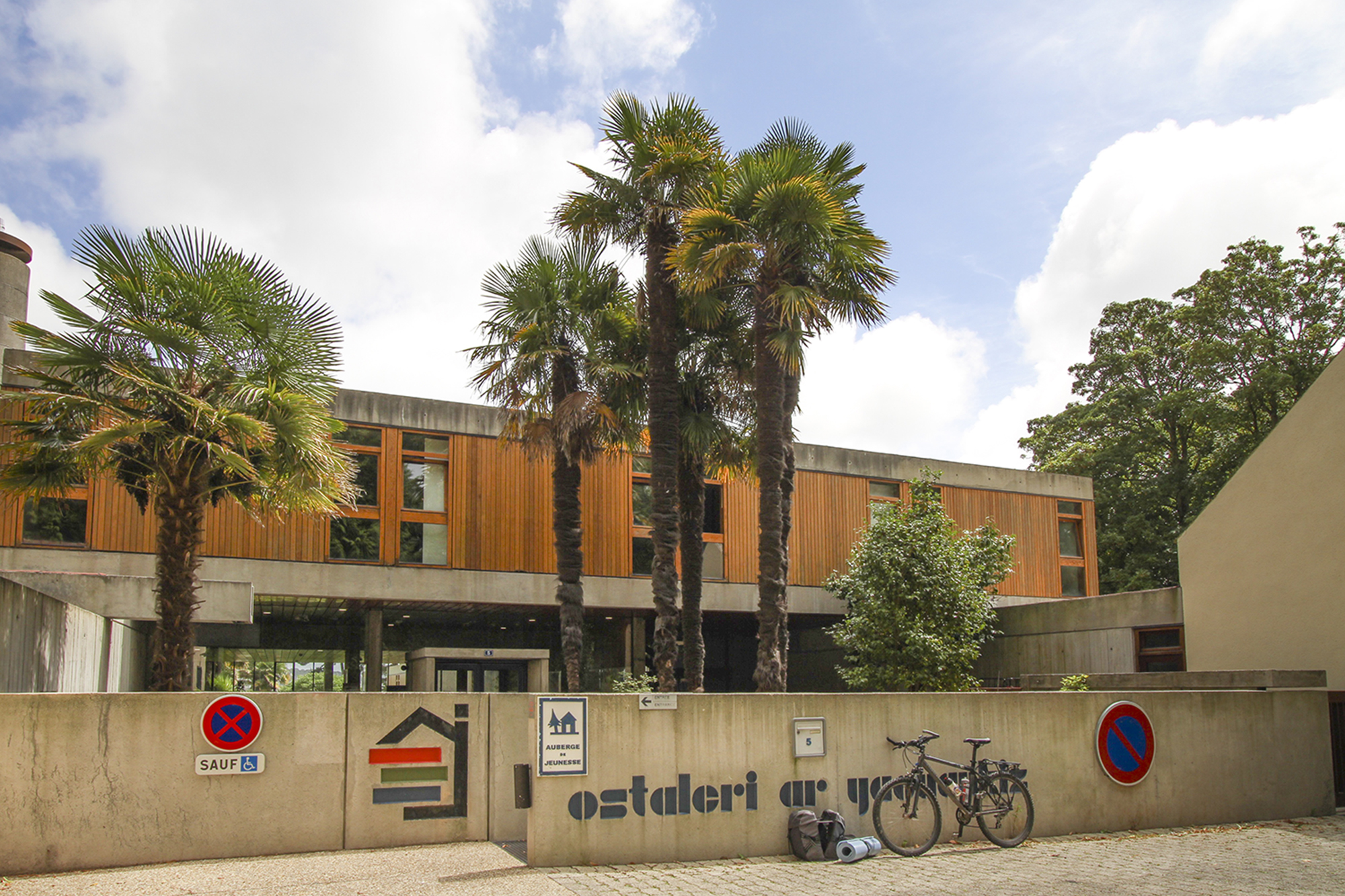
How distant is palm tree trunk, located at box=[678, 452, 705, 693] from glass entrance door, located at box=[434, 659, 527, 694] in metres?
9.38

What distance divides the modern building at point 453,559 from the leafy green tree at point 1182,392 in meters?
5.49

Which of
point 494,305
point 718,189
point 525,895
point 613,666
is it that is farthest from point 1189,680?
point 613,666

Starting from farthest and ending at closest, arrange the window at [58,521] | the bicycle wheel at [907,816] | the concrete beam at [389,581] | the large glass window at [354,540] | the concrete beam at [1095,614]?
1. the large glass window at [354,540]
2. the concrete beam at [1095,614]
3. the concrete beam at [389,581]
4. the window at [58,521]
5. the bicycle wheel at [907,816]

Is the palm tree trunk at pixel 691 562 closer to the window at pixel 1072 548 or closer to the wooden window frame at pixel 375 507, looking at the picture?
the wooden window frame at pixel 375 507

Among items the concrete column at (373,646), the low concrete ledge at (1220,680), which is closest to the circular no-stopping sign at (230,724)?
the low concrete ledge at (1220,680)

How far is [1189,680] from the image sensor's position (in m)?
15.3

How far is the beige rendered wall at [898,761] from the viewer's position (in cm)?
938

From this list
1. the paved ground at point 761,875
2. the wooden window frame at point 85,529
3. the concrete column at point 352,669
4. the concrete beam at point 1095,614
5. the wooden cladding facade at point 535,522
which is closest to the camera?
the paved ground at point 761,875

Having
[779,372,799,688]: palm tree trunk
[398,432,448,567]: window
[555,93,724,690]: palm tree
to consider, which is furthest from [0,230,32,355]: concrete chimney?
[779,372,799,688]: palm tree trunk

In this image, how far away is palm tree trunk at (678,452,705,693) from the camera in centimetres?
1806

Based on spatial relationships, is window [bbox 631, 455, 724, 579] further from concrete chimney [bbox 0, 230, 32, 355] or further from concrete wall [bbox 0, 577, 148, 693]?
concrete chimney [bbox 0, 230, 32, 355]

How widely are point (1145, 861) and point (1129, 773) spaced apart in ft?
7.18

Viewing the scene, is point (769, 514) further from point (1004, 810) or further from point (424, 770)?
point (424, 770)

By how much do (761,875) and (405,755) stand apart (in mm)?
3385
